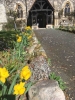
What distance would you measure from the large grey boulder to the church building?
30894mm

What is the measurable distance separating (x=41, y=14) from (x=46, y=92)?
3422 cm

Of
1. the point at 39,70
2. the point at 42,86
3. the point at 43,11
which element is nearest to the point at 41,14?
the point at 43,11

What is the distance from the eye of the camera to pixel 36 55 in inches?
222

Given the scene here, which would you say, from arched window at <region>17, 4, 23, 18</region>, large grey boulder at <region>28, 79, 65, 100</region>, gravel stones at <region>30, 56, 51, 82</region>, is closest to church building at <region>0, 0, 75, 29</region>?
arched window at <region>17, 4, 23, 18</region>

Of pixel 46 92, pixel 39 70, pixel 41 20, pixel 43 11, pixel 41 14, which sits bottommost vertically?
pixel 46 92

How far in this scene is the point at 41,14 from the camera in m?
37.2

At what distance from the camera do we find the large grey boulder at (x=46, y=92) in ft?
12.2

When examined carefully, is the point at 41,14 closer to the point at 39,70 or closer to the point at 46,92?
the point at 39,70

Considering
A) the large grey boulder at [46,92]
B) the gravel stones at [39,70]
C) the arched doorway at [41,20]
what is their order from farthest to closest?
the arched doorway at [41,20] < the gravel stones at [39,70] < the large grey boulder at [46,92]

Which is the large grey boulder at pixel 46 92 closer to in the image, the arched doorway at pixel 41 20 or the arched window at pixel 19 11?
the arched window at pixel 19 11

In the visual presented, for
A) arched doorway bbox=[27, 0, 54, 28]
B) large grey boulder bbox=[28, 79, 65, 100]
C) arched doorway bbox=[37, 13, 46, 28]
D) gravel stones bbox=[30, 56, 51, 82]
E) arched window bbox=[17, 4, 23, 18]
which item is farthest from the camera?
arched doorway bbox=[37, 13, 46, 28]

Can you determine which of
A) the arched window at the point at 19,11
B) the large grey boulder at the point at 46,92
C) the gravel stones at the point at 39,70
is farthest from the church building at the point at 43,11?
the large grey boulder at the point at 46,92

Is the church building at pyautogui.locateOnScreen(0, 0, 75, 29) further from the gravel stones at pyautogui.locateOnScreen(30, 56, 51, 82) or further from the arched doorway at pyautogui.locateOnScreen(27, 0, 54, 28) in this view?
the gravel stones at pyautogui.locateOnScreen(30, 56, 51, 82)

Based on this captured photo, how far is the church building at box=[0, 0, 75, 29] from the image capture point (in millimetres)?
35844
